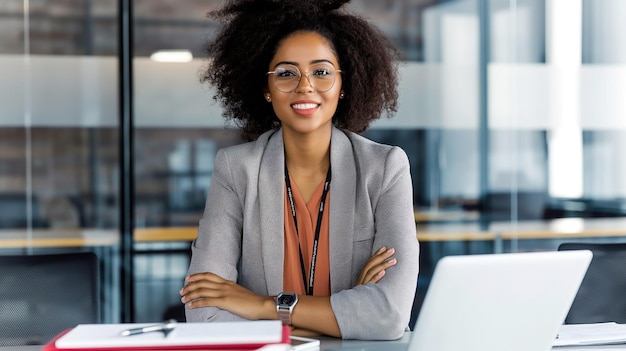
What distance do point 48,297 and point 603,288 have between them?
163 cm

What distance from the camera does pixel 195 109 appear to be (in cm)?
484

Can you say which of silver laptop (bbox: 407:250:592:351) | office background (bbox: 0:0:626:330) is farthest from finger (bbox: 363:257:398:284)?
office background (bbox: 0:0:626:330)

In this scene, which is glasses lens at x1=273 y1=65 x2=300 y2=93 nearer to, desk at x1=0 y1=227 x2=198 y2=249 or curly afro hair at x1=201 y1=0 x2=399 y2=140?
curly afro hair at x1=201 y1=0 x2=399 y2=140

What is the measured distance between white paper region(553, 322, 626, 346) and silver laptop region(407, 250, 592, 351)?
0.35 m

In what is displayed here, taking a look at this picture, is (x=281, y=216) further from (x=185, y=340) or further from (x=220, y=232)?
(x=185, y=340)

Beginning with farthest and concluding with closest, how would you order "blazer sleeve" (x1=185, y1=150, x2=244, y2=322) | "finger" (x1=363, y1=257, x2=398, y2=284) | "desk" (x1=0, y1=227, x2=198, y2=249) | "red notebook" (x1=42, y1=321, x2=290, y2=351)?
"desk" (x1=0, y1=227, x2=198, y2=249), "blazer sleeve" (x1=185, y1=150, x2=244, y2=322), "finger" (x1=363, y1=257, x2=398, y2=284), "red notebook" (x1=42, y1=321, x2=290, y2=351)

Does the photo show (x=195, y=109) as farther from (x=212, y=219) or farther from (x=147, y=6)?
(x=212, y=219)

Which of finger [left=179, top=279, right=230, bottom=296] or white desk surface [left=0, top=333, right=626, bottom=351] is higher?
finger [left=179, top=279, right=230, bottom=296]

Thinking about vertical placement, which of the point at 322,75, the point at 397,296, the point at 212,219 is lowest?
the point at 397,296

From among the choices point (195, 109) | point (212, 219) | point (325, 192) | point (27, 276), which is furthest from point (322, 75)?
point (195, 109)

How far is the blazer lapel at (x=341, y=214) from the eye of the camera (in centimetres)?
242

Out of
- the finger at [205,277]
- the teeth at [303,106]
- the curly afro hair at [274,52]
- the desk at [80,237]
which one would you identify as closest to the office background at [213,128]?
the desk at [80,237]

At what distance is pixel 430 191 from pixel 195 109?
144 cm

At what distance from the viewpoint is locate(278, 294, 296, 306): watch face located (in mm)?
2200
